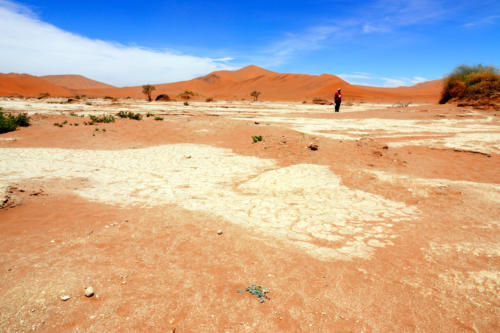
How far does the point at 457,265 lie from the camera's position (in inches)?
115

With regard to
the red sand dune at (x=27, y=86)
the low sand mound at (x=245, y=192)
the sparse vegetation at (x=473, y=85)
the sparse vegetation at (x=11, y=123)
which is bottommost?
the low sand mound at (x=245, y=192)

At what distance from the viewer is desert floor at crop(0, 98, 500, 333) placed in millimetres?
2256

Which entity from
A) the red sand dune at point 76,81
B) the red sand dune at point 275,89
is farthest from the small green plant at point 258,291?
the red sand dune at point 76,81

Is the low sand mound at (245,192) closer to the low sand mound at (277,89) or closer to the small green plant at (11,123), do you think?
the small green plant at (11,123)

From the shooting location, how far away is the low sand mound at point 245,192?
3713 mm

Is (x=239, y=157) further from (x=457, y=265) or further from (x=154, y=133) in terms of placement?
(x=457, y=265)

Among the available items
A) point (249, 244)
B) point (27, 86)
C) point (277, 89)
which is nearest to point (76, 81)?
point (27, 86)

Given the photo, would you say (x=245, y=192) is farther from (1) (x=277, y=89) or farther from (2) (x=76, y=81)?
(2) (x=76, y=81)

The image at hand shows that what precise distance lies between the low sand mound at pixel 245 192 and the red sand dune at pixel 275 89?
38.4 meters

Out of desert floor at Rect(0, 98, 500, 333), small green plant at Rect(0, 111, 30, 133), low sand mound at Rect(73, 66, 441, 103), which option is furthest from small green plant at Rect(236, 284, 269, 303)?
low sand mound at Rect(73, 66, 441, 103)

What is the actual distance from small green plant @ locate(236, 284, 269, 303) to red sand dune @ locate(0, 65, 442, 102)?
143 feet

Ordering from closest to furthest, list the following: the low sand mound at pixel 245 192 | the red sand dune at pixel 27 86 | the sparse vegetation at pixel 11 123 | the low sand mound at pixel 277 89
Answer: the low sand mound at pixel 245 192 → the sparse vegetation at pixel 11 123 → the low sand mound at pixel 277 89 → the red sand dune at pixel 27 86

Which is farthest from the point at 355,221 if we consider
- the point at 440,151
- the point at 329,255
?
the point at 440,151

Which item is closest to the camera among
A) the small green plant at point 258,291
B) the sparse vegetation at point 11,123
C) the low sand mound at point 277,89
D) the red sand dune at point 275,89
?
the small green plant at point 258,291
